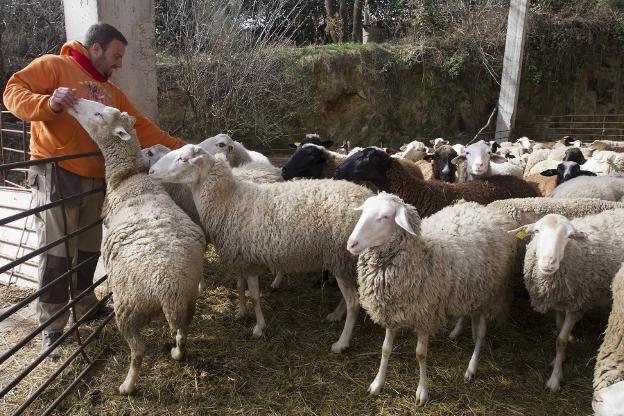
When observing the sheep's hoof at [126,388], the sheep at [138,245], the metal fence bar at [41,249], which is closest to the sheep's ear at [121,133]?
the sheep at [138,245]

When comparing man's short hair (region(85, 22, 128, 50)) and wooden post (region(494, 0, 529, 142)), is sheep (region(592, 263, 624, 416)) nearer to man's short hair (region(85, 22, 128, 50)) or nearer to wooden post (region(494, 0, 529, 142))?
man's short hair (region(85, 22, 128, 50))

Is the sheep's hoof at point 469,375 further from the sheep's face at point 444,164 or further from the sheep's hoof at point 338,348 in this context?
the sheep's face at point 444,164

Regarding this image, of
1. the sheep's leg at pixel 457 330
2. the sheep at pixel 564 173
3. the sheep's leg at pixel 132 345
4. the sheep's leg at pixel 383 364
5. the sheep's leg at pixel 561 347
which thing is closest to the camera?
the sheep's leg at pixel 132 345

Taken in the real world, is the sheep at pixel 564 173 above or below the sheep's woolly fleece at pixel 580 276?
above

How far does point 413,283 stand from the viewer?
Result: 290 centimetres

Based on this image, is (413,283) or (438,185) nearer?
(413,283)

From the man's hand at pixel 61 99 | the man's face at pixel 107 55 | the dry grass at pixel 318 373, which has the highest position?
the man's face at pixel 107 55

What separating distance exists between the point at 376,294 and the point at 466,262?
0.66 m

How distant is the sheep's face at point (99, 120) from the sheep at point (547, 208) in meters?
3.11

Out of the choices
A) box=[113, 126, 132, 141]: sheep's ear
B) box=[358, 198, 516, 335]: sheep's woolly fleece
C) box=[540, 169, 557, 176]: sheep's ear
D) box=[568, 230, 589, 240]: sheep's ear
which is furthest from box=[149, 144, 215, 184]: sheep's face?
box=[540, 169, 557, 176]: sheep's ear

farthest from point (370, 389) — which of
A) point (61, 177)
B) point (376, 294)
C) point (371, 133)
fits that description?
point (371, 133)

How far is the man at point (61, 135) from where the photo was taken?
3.18 m

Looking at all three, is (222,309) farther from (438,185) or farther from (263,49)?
(263,49)

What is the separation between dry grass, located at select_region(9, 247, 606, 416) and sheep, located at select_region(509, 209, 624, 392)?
1.01 ft
